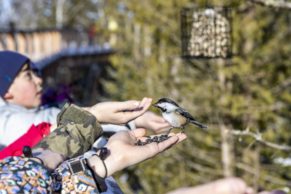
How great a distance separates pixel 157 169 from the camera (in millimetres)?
10383

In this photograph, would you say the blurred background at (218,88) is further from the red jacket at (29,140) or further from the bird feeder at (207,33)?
the red jacket at (29,140)

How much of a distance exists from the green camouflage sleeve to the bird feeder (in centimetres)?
301

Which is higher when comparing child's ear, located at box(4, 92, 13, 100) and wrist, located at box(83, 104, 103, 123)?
wrist, located at box(83, 104, 103, 123)

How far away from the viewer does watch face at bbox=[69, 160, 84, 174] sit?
5.87ft

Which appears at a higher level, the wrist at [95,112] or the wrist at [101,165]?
the wrist at [95,112]

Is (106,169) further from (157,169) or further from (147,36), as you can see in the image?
(147,36)

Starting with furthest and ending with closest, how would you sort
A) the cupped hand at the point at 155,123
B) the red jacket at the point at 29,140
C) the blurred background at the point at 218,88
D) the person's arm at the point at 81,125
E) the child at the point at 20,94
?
the blurred background at the point at 218,88 < the child at the point at 20,94 < the cupped hand at the point at 155,123 < the red jacket at the point at 29,140 < the person's arm at the point at 81,125

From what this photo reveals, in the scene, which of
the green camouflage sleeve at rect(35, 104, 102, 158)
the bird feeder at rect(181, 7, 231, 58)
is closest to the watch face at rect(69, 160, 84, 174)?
the green camouflage sleeve at rect(35, 104, 102, 158)

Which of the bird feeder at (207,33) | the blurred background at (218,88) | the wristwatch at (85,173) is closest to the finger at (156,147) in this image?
the wristwatch at (85,173)

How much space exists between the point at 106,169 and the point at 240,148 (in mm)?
7847

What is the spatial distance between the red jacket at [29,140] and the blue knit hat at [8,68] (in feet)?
3.17

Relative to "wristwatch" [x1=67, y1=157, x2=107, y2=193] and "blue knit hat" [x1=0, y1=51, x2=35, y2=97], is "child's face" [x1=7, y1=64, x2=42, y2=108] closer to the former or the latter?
"blue knit hat" [x1=0, y1=51, x2=35, y2=97]

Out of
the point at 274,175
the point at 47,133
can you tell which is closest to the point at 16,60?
the point at 47,133

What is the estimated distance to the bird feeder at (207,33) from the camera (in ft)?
17.3
